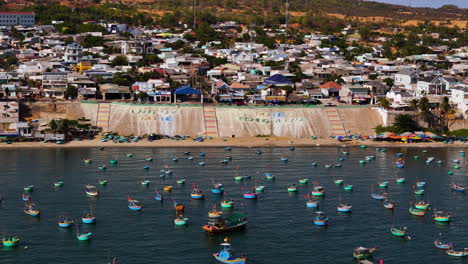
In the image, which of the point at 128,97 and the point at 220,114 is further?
the point at 128,97

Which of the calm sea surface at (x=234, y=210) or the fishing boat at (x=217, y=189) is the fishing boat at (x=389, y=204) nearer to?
the calm sea surface at (x=234, y=210)

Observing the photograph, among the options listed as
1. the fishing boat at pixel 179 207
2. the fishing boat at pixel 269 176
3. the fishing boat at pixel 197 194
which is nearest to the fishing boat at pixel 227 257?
the fishing boat at pixel 179 207

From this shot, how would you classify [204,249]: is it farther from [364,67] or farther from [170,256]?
[364,67]

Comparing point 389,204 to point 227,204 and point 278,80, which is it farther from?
point 278,80

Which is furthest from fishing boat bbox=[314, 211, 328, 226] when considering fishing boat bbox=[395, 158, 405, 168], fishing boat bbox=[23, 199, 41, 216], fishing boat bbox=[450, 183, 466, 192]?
fishing boat bbox=[395, 158, 405, 168]

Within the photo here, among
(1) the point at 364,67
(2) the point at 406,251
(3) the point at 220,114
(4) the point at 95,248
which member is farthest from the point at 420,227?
(1) the point at 364,67

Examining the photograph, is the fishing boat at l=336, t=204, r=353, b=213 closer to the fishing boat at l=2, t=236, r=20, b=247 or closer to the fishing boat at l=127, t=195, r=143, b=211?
the fishing boat at l=127, t=195, r=143, b=211

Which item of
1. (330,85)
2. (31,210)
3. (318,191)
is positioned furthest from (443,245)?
(330,85)
